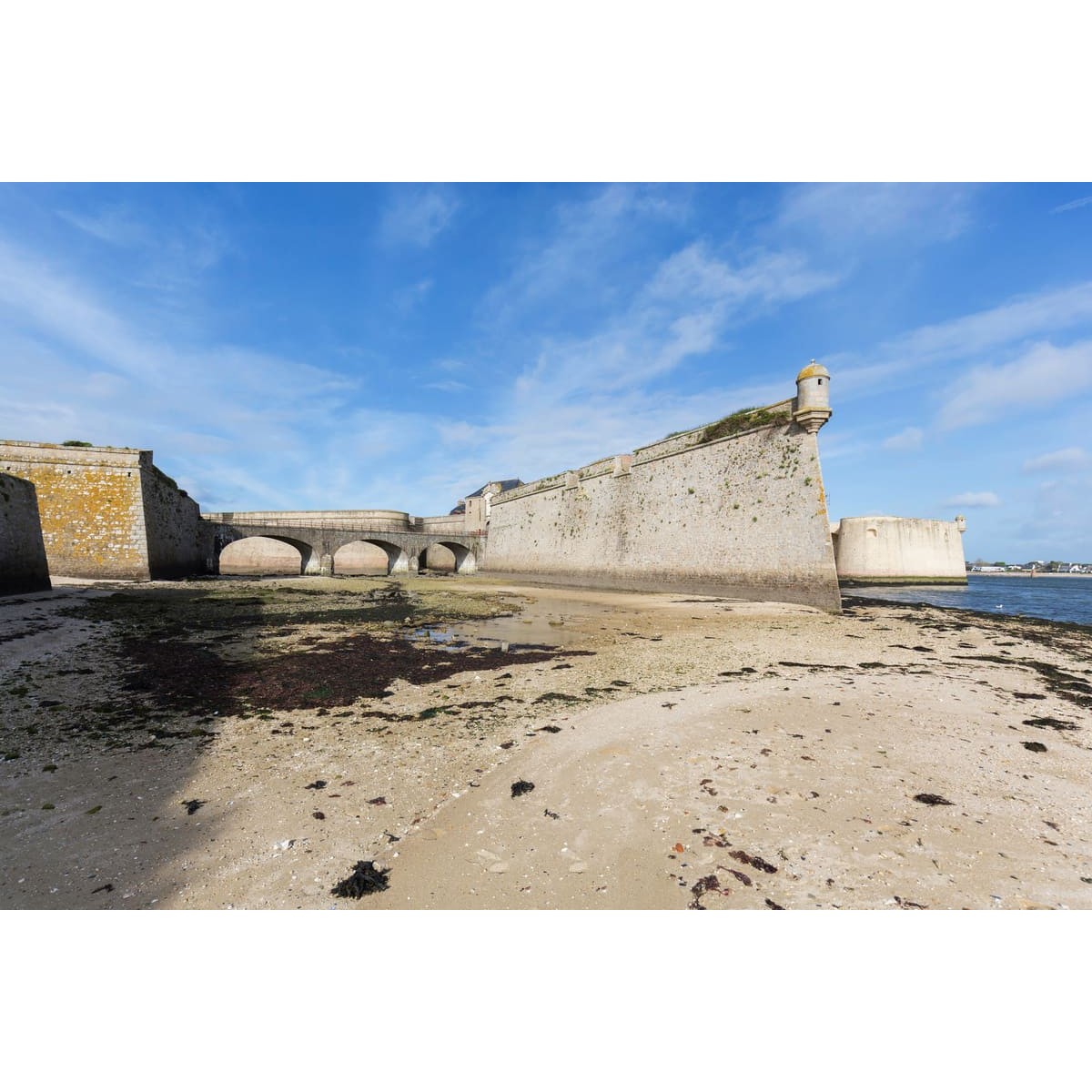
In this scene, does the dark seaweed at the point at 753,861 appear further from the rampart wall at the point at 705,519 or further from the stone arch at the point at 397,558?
the stone arch at the point at 397,558

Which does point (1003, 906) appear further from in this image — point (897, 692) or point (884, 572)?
point (884, 572)

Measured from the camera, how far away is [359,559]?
51219 millimetres

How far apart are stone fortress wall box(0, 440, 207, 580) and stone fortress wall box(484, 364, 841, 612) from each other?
23.3 m

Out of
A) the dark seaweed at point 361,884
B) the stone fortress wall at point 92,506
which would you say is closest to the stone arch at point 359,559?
the stone fortress wall at point 92,506

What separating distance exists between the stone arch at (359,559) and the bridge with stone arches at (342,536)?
2.28 metres

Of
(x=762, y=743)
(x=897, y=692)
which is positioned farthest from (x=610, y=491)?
(x=762, y=743)

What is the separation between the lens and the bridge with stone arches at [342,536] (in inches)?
1345

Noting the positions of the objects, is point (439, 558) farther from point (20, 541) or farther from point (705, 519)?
point (20, 541)

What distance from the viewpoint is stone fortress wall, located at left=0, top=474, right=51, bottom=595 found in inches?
550

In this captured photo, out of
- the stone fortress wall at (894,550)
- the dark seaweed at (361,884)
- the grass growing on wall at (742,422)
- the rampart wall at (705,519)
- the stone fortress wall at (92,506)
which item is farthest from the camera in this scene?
the stone fortress wall at (894,550)

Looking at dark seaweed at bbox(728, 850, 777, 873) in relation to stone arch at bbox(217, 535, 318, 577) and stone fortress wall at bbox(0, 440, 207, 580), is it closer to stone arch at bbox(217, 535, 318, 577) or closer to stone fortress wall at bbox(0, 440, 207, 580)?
stone fortress wall at bbox(0, 440, 207, 580)

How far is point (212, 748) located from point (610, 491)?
26134mm

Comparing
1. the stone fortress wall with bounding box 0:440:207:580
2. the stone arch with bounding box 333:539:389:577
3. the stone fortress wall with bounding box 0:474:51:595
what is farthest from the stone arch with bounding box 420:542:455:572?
the stone fortress wall with bounding box 0:474:51:595

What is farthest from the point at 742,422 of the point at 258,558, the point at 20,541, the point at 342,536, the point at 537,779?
the point at 258,558
